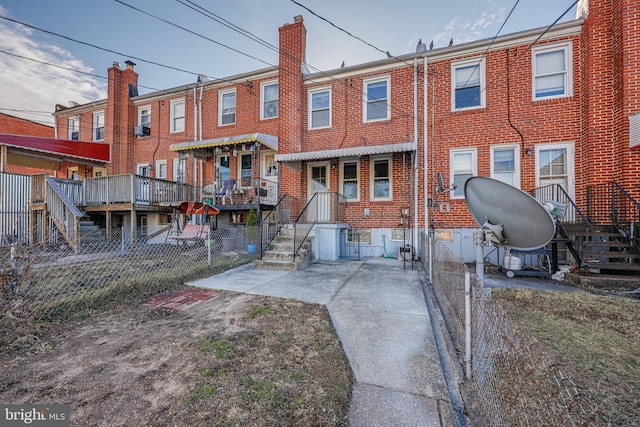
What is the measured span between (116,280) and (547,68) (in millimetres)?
13299

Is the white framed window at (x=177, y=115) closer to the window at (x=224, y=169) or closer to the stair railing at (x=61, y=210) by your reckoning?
the window at (x=224, y=169)

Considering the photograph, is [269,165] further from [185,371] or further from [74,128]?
[74,128]

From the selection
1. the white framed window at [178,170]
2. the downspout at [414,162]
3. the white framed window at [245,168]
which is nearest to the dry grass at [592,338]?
the downspout at [414,162]

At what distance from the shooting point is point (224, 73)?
40.3 ft

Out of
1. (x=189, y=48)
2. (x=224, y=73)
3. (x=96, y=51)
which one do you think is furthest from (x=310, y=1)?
(x=224, y=73)

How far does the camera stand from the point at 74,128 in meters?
16.2

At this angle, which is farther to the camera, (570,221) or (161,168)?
(161,168)

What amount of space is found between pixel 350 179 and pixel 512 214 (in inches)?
326

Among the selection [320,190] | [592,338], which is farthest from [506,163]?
[592,338]

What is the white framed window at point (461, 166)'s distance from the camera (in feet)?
30.2

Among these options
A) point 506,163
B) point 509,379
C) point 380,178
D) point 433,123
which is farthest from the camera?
point 380,178

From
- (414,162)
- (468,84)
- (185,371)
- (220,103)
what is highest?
(220,103)

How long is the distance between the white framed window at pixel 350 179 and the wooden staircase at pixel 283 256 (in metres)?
2.96

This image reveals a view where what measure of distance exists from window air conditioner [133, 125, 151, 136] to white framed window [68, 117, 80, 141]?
4.85 m
